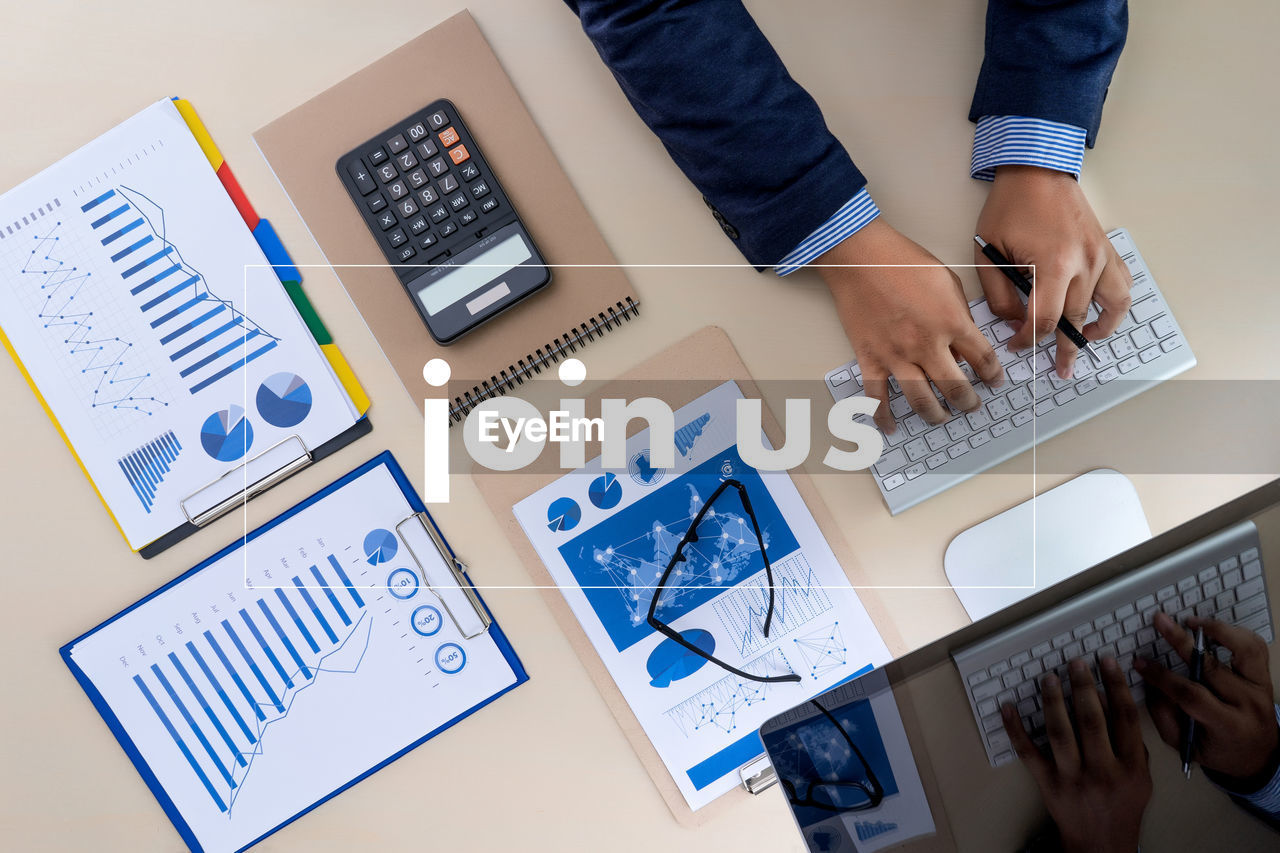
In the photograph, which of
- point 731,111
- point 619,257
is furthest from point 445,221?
point 731,111

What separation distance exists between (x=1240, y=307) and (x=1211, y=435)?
114 millimetres

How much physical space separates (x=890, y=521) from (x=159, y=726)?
27.3 inches

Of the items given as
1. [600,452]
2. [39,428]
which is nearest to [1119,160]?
[600,452]

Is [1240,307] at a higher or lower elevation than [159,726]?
lower

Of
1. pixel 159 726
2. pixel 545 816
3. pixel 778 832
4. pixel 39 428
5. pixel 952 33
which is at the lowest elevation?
pixel 778 832

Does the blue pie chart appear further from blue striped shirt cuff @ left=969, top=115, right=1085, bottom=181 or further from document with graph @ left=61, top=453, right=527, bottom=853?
blue striped shirt cuff @ left=969, top=115, right=1085, bottom=181

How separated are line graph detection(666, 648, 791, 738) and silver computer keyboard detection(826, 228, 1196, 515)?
0.60 feet

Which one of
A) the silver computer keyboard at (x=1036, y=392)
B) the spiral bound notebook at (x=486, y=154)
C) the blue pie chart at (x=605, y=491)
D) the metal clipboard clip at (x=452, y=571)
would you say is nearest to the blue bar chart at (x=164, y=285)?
the spiral bound notebook at (x=486, y=154)

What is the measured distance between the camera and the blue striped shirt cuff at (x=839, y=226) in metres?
0.67

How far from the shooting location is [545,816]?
2.39ft

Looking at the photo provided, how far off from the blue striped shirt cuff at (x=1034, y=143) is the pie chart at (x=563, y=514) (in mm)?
466

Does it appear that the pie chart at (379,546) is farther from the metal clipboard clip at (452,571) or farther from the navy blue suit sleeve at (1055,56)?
the navy blue suit sleeve at (1055,56)

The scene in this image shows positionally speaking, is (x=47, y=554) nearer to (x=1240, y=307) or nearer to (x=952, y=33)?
(x=952, y=33)

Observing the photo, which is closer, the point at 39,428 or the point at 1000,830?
the point at 1000,830
